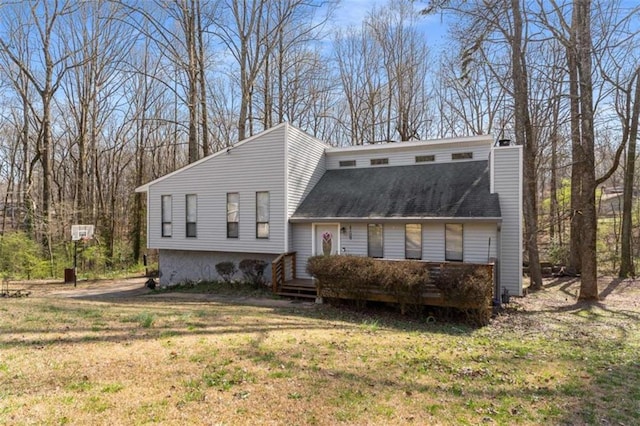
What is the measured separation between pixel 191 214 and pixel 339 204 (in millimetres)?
6206

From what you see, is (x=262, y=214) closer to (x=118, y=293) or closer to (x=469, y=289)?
(x=118, y=293)

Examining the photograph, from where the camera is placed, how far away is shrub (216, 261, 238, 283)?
14531 millimetres

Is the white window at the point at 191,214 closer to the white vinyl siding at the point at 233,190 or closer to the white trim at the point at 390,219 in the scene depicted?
the white vinyl siding at the point at 233,190

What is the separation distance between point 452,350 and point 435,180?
813cm

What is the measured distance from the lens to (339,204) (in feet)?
44.7

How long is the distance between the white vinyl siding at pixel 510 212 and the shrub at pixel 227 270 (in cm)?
943

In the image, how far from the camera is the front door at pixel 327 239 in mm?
13398

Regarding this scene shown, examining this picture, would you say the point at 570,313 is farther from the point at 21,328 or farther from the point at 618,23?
the point at 21,328

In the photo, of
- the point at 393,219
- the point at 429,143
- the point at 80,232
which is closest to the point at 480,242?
the point at 393,219

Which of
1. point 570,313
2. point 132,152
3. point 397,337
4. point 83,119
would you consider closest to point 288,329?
point 397,337

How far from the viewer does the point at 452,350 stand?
6.36m

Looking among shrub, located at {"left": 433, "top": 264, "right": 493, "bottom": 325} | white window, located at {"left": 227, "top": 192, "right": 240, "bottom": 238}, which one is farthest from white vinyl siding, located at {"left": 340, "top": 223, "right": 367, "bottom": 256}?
white window, located at {"left": 227, "top": 192, "right": 240, "bottom": 238}

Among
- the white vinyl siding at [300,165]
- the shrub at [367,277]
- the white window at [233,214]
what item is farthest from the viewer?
the white window at [233,214]

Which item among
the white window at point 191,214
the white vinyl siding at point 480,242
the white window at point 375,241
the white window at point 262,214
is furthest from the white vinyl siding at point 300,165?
the white vinyl siding at point 480,242
